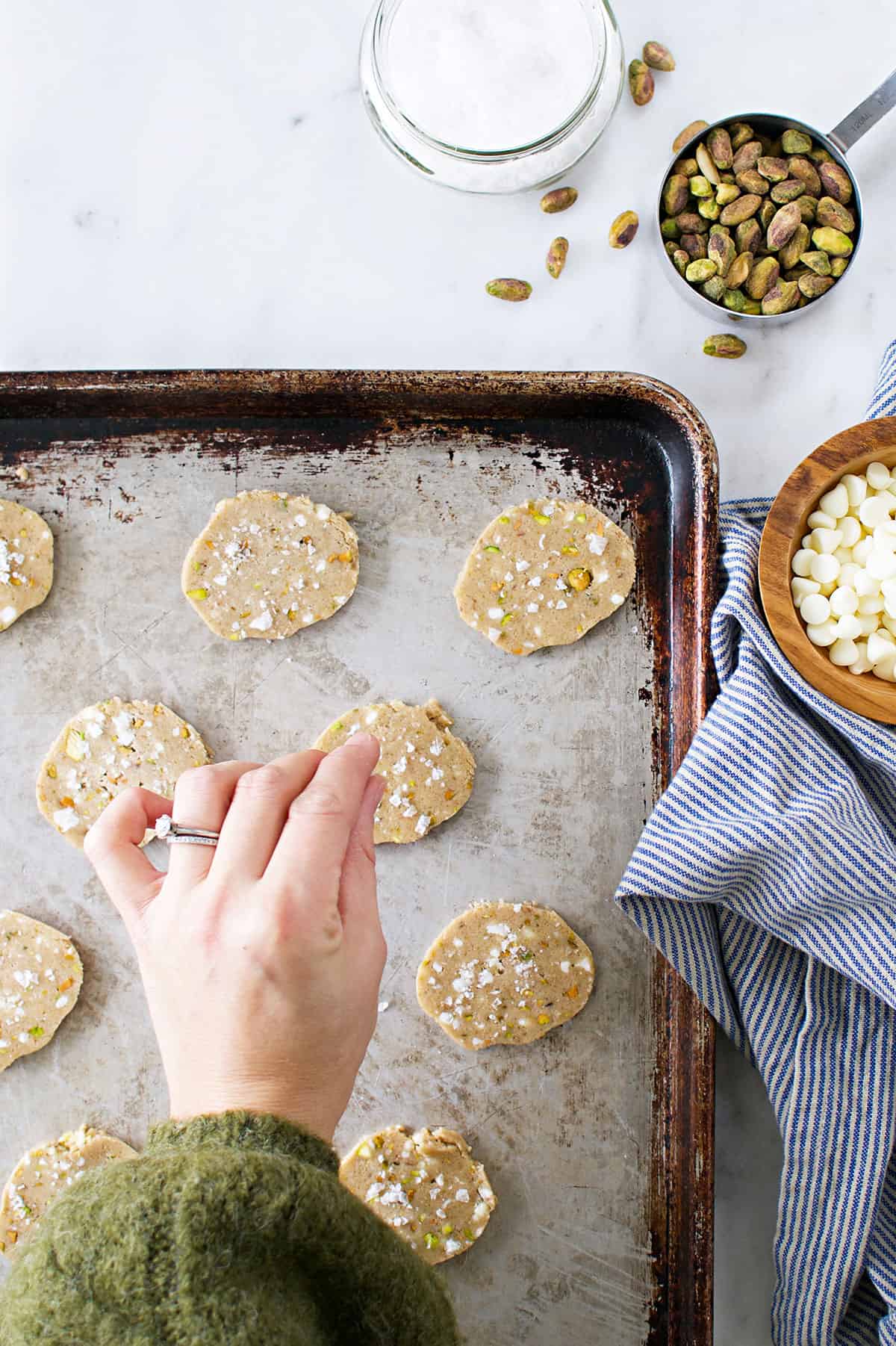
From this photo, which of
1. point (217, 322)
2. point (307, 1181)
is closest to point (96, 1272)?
point (307, 1181)

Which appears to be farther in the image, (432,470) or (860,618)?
(432,470)

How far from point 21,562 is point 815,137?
1.29 metres

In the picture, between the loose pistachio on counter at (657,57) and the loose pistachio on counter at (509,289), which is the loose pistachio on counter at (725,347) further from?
the loose pistachio on counter at (657,57)

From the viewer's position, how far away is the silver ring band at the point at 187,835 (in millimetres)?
1057

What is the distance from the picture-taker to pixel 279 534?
151cm

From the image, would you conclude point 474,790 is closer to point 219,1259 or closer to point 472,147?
point 219,1259

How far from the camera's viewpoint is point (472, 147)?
1528 millimetres

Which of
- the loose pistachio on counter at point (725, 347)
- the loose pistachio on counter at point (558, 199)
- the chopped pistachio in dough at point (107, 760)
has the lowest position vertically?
the chopped pistachio in dough at point (107, 760)

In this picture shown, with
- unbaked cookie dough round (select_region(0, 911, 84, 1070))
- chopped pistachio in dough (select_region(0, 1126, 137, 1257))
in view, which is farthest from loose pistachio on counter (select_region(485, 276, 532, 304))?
chopped pistachio in dough (select_region(0, 1126, 137, 1257))

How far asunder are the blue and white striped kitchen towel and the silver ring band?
0.59 m

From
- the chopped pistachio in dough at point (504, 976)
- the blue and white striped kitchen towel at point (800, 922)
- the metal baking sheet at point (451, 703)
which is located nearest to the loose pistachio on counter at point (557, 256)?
the metal baking sheet at point (451, 703)

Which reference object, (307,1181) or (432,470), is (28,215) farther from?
(307,1181)

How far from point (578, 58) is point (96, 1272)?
1.62 m

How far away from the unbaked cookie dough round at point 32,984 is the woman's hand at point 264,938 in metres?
0.44
